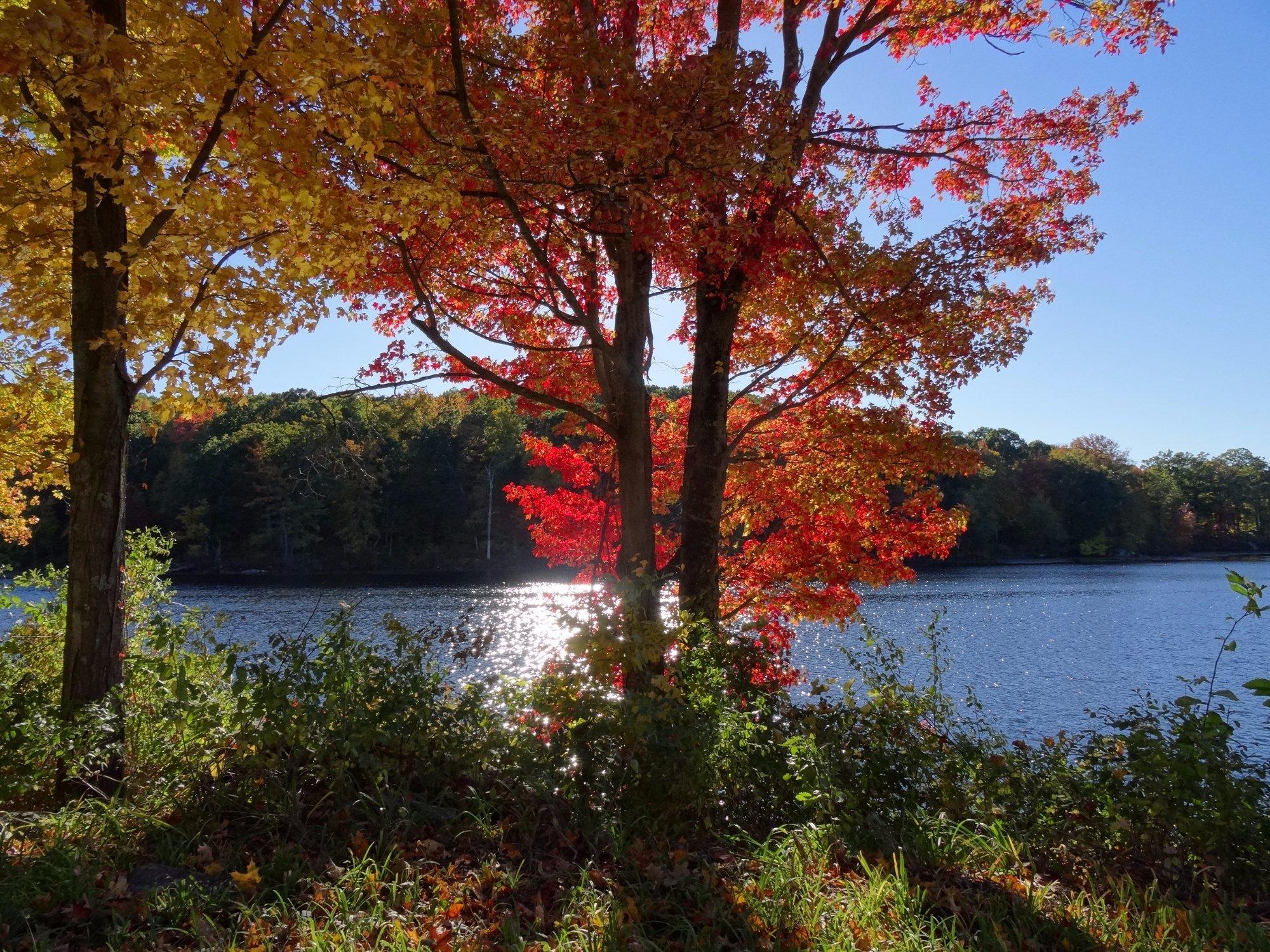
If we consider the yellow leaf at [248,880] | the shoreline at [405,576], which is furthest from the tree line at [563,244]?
the shoreline at [405,576]

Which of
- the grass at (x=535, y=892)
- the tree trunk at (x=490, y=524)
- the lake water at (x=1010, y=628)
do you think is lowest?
the lake water at (x=1010, y=628)

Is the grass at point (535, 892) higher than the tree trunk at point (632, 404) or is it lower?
lower

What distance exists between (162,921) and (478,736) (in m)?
1.54

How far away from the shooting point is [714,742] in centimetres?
393

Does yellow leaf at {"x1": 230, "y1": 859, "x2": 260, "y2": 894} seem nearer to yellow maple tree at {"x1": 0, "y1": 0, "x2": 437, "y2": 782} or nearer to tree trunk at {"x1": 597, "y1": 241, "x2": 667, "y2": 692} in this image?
yellow maple tree at {"x1": 0, "y1": 0, "x2": 437, "y2": 782}

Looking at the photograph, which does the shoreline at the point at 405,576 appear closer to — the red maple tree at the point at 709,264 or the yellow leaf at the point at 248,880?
the red maple tree at the point at 709,264

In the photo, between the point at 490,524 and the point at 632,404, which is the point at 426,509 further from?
the point at 632,404

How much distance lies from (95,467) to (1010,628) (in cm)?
2536

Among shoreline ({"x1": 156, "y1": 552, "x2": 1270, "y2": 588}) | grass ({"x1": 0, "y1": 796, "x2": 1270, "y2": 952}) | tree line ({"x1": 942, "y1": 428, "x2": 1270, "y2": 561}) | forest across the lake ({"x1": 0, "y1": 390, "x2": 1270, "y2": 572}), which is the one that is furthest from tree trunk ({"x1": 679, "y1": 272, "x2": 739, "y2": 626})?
tree line ({"x1": 942, "y1": 428, "x2": 1270, "y2": 561})

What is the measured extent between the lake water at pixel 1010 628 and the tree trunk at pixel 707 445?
1.10 metres

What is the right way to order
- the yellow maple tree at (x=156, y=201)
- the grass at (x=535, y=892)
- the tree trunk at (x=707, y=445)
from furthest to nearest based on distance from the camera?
1. the tree trunk at (x=707, y=445)
2. the yellow maple tree at (x=156, y=201)
3. the grass at (x=535, y=892)

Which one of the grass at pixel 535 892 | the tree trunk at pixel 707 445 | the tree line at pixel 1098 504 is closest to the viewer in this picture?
the grass at pixel 535 892

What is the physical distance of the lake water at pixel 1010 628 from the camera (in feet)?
46.9

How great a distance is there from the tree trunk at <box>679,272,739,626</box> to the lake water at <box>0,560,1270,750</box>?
1.10 meters
